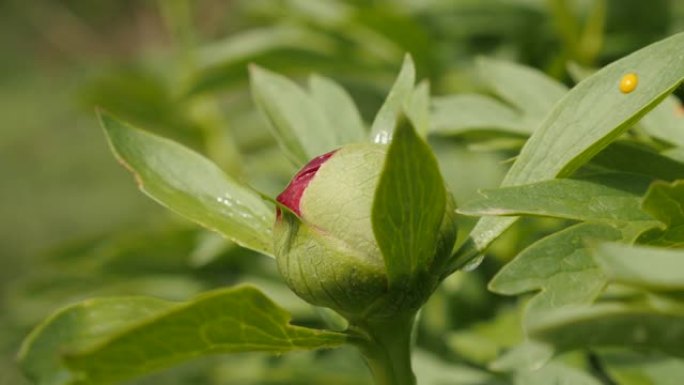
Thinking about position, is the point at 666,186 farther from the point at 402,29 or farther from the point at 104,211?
the point at 104,211

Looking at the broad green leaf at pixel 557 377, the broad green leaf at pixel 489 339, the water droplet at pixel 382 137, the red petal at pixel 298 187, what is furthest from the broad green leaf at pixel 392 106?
the broad green leaf at pixel 489 339

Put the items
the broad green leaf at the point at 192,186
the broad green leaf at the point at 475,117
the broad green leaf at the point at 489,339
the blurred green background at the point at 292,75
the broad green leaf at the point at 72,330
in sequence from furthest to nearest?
the blurred green background at the point at 292,75, the broad green leaf at the point at 489,339, the broad green leaf at the point at 475,117, the broad green leaf at the point at 192,186, the broad green leaf at the point at 72,330

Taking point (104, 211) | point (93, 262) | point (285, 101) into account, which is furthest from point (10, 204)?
point (285, 101)

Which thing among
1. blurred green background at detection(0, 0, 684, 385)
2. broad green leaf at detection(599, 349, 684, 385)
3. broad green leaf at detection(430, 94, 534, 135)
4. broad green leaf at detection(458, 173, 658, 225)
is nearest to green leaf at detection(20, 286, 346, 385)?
broad green leaf at detection(458, 173, 658, 225)

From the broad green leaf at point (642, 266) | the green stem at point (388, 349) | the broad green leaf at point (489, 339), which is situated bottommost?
the broad green leaf at point (489, 339)

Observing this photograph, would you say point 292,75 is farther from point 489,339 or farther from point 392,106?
point 392,106

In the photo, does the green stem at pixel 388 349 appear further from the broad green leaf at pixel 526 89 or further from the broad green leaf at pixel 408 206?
the broad green leaf at pixel 526 89

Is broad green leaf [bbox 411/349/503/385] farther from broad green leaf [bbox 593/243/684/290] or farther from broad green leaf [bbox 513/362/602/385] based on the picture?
broad green leaf [bbox 593/243/684/290]
